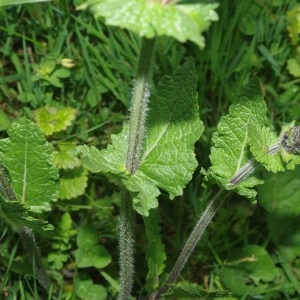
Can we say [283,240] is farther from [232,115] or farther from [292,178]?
[232,115]

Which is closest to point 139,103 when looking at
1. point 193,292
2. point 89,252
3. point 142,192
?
point 142,192

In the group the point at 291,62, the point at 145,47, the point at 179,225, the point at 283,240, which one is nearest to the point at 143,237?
the point at 179,225

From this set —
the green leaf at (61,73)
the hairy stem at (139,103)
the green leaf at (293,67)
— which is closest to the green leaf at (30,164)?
the hairy stem at (139,103)

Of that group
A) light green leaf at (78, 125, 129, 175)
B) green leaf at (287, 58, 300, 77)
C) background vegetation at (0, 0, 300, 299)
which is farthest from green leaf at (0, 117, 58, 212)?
green leaf at (287, 58, 300, 77)

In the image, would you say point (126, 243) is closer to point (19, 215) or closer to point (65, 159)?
point (19, 215)

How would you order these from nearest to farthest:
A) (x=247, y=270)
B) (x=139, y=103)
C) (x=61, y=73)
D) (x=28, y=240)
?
(x=139, y=103) < (x=28, y=240) < (x=247, y=270) < (x=61, y=73)

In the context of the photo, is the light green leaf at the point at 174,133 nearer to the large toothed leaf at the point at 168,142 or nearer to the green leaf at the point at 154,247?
the large toothed leaf at the point at 168,142
